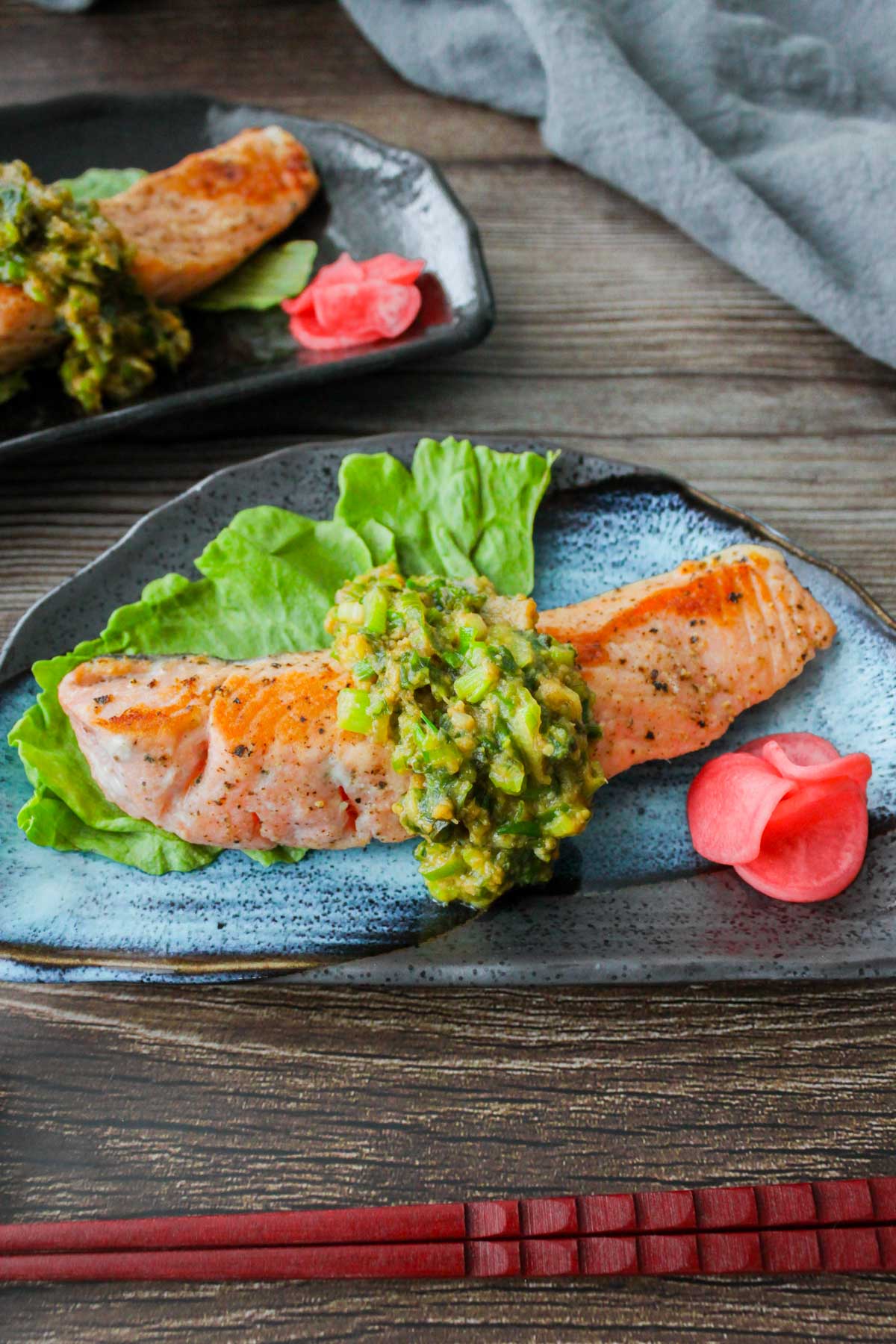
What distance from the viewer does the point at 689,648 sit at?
355 cm

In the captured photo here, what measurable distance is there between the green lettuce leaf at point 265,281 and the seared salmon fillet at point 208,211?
7 centimetres

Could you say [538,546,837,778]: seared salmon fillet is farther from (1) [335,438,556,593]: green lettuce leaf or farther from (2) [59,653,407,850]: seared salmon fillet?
(2) [59,653,407,850]: seared salmon fillet

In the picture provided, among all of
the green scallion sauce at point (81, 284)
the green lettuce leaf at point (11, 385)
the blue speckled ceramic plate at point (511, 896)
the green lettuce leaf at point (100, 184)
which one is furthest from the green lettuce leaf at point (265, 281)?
the blue speckled ceramic plate at point (511, 896)

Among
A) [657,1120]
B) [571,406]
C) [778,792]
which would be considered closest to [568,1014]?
[657,1120]

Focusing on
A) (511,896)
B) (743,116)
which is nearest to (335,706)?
(511,896)

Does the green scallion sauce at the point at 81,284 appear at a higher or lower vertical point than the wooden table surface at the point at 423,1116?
higher

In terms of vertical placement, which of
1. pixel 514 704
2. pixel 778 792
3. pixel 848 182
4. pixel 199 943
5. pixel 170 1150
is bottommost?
pixel 170 1150

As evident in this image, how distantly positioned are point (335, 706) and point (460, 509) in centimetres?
112

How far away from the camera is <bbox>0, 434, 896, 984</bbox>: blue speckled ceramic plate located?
3078 mm

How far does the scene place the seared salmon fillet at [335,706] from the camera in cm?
318

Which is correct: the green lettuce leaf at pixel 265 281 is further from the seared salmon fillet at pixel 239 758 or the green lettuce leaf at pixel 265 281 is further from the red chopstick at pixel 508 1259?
the red chopstick at pixel 508 1259

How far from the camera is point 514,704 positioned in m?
2.96

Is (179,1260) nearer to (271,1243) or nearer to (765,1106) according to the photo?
(271,1243)

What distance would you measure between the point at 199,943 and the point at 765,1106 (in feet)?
5.62
